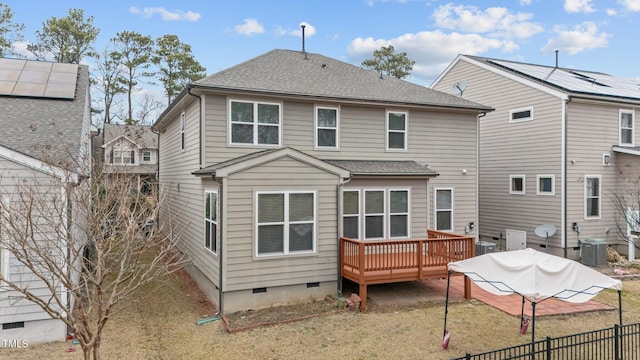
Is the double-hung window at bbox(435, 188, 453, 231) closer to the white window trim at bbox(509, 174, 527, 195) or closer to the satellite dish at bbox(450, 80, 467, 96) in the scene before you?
the white window trim at bbox(509, 174, 527, 195)

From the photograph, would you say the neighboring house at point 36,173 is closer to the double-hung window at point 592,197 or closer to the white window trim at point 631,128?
the double-hung window at point 592,197

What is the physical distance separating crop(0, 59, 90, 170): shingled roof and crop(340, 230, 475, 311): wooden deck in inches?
244

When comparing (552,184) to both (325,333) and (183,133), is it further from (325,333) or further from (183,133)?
(183,133)

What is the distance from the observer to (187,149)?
39.0 ft

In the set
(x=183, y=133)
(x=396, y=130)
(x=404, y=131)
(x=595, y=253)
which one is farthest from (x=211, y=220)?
(x=595, y=253)

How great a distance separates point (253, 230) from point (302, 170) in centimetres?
182

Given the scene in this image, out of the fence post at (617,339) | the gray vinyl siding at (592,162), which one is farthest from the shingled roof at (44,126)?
the gray vinyl siding at (592,162)

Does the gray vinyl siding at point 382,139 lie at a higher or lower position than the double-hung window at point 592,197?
higher

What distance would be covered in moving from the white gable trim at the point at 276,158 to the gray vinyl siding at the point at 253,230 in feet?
0.33

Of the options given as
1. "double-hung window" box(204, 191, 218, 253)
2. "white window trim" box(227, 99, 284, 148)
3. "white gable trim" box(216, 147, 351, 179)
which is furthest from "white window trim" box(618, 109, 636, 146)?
"double-hung window" box(204, 191, 218, 253)

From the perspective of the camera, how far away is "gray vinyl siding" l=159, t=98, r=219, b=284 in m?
10.2

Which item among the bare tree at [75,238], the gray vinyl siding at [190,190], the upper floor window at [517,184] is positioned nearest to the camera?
the bare tree at [75,238]

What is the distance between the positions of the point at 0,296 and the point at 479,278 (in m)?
8.55

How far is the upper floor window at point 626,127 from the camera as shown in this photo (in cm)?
1524
